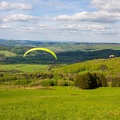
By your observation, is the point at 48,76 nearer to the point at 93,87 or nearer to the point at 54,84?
the point at 54,84

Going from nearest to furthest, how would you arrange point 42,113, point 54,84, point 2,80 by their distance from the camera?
point 42,113
point 54,84
point 2,80

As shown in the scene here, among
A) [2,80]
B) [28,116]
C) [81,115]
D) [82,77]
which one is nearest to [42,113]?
[28,116]

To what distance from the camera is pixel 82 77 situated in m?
111

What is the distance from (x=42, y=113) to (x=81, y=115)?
3.55 meters

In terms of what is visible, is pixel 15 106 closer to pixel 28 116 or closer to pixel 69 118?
pixel 28 116

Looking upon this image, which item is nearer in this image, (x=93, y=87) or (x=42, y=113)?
(x=42, y=113)

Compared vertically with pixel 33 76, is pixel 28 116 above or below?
above

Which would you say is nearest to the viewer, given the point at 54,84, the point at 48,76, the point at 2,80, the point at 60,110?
the point at 60,110

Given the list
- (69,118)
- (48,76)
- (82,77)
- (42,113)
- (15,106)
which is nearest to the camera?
(69,118)

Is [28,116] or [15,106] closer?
[28,116]

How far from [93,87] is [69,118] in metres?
93.1

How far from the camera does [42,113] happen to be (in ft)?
80.4

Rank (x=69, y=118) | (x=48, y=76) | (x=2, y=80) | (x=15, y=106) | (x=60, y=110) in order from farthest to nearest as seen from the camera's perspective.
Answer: (x=48, y=76) → (x=2, y=80) → (x=15, y=106) → (x=60, y=110) → (x=69, y=118)

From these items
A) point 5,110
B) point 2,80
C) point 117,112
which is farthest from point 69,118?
point 2,80
